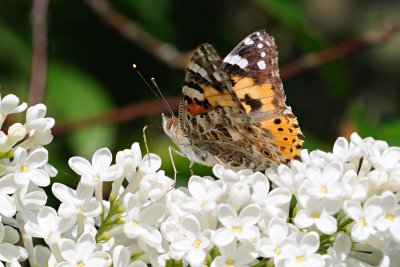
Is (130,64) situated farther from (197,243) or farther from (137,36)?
(197,243)

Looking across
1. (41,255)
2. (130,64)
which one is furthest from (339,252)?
(130,64)

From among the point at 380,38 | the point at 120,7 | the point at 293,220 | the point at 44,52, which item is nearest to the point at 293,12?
the point at 380,38

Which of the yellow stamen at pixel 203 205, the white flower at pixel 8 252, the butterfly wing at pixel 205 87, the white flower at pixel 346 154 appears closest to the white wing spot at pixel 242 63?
the butterfly wing at pixel 205 87

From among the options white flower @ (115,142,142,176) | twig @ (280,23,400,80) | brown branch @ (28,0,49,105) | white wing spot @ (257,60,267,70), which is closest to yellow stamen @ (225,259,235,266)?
white flower @ (115,142,142,176)

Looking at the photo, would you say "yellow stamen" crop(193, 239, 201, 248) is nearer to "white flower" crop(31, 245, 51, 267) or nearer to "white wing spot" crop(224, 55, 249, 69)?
"white flower" crop(31, 245, 51, 267)

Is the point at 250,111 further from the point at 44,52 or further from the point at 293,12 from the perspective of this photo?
the point at 293,12
